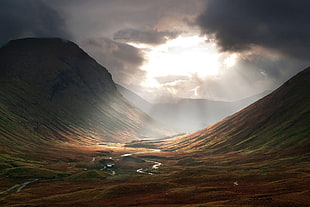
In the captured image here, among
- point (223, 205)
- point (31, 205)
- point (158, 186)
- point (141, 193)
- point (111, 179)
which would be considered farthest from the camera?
point (111, 179)

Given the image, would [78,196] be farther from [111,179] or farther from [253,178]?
[253,178]

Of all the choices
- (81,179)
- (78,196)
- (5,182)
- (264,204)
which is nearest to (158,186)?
(78,196)

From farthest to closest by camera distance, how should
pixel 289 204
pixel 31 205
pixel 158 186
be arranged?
pixel 158 186
pixel 31 205
pixel 289 204

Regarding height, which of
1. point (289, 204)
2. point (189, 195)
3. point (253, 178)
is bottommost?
point (289, 204)

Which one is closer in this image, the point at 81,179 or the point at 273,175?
the point at 273,175

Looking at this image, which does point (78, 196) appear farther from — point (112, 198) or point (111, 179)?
point (111, 179)

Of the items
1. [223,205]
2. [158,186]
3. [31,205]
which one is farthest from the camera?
[158,186]

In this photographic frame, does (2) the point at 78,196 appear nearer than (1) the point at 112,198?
No

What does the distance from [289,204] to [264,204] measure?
492 cm

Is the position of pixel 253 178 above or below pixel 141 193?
above

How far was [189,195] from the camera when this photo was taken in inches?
3467

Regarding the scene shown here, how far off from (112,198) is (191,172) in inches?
2437

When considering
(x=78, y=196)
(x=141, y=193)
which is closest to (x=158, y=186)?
(x=141, y=193)

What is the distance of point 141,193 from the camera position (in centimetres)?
10194
